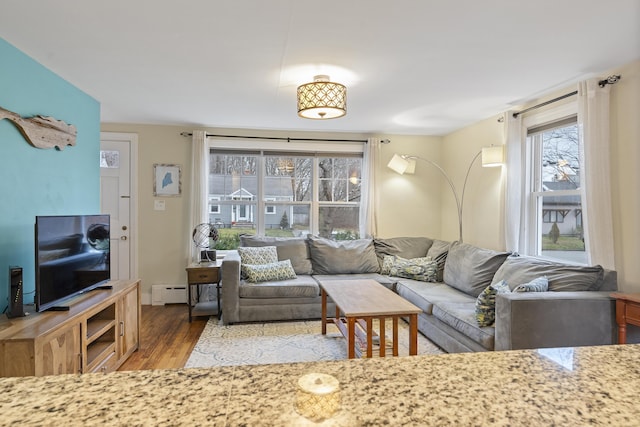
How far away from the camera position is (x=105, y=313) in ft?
8.77

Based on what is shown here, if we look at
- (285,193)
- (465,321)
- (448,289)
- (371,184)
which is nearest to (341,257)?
(371,184)

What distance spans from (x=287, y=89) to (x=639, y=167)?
107 inches

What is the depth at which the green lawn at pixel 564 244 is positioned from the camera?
9.99 feet

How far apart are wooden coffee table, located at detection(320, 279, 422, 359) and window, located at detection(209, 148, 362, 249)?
1895 millimetres

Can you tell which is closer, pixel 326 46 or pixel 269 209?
pixel 326 46

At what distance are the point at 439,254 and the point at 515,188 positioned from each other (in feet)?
4.04

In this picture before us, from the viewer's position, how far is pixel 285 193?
496cm

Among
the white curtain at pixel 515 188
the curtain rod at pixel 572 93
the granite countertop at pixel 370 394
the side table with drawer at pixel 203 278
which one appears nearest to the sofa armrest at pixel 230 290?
the side table with drawer at pixel 203 278

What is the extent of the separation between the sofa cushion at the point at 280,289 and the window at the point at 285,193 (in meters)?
1.19

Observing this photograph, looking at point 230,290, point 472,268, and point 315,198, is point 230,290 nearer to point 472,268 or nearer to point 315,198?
point 315,198

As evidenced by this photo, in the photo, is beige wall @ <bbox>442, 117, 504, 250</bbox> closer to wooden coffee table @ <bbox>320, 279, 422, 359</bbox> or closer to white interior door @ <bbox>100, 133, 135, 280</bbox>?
wooden coffee table @ <bbox>320, 279, 422, 359</bbox>

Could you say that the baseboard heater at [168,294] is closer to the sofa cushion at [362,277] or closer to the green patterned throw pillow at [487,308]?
the sofa cushion at [362,277]

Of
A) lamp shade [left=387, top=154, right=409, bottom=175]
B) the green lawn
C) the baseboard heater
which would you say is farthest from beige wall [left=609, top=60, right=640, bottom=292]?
the baseboard heater

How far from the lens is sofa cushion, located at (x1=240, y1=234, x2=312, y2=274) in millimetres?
4402
